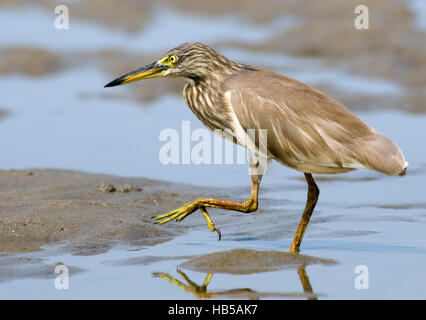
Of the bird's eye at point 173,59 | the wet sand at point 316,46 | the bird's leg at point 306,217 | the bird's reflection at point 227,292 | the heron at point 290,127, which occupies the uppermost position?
the wet sand at point 316,46

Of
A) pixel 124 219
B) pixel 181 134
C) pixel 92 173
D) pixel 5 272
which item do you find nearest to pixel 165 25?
pixel 181 134

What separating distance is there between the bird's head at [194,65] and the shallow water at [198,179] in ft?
4.66

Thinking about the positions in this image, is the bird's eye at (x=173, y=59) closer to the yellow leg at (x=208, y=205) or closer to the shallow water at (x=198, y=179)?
the yellow leg at (x=208, y=205)

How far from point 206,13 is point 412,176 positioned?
29.9ft

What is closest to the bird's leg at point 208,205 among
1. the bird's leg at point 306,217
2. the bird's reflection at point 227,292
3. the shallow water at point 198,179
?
the shallow water at point 198,179

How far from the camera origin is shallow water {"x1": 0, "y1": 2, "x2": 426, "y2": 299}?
651 cm

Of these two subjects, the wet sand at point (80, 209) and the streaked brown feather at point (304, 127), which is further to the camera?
the wet sand at point (80, 209)

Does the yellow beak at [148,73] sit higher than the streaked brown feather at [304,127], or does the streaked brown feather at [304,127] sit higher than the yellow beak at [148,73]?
the yellow beak at [148,73]

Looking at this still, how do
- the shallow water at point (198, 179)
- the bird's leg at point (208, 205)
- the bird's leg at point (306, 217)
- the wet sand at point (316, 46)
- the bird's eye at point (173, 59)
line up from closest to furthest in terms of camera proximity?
the shallow water at point (198, 179)
the bird's leg at point (208, 205)
the bird's leg at point (306, 217)
the bird's eye at point (173, 59)
the wet sand at point (316, 46)

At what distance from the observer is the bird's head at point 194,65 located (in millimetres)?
7668

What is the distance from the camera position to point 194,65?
7.71m

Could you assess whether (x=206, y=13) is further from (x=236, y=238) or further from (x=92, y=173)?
(x=236, y=238)

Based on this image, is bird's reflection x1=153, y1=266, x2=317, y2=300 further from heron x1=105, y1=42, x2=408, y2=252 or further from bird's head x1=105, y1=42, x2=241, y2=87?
bird's head x1=105, y1=42, x2=241, y2=87
